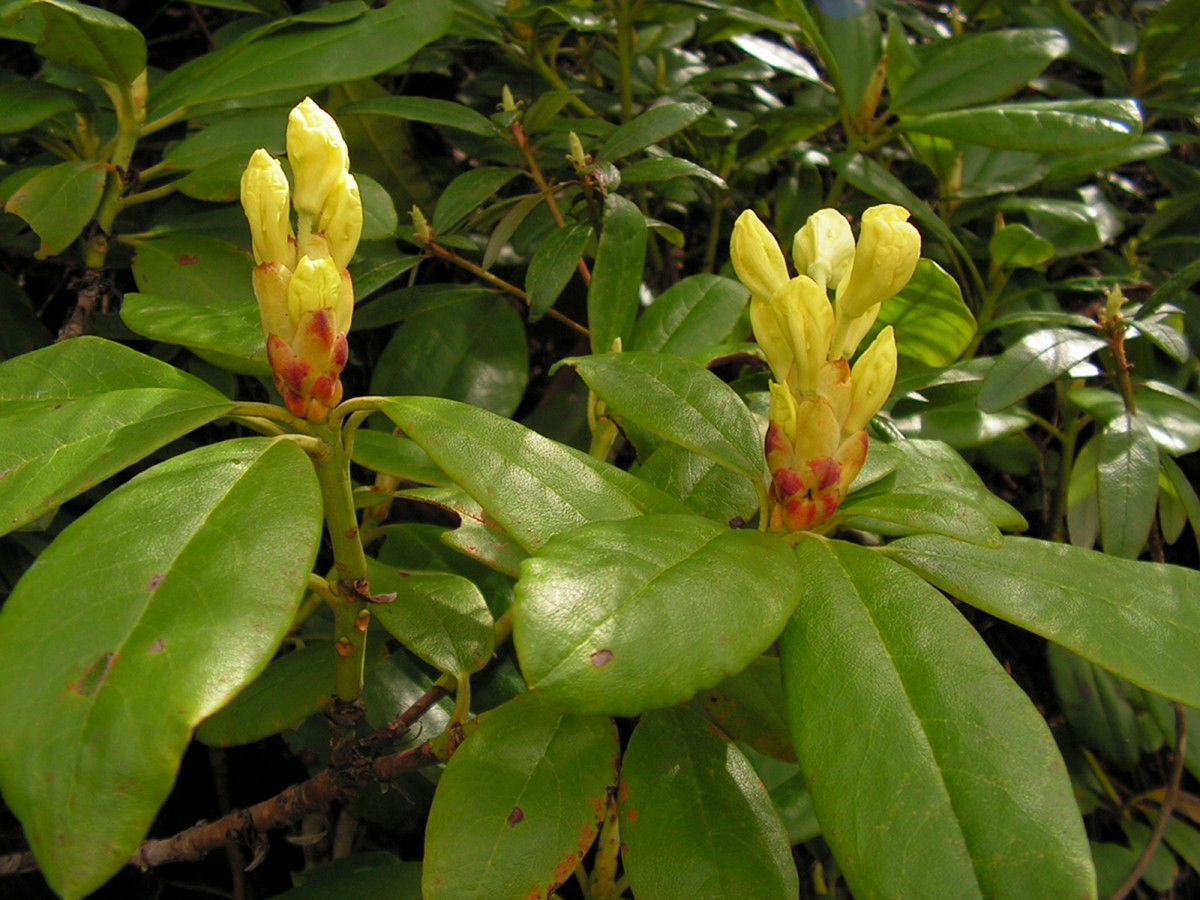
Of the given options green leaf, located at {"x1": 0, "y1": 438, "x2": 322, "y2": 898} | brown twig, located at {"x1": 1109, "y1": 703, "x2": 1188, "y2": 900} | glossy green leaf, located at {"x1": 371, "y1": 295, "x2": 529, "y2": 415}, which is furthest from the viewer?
brown twig, located at {"x1": 1109, "y1": 703, "x2": 1188, "y2": 900}

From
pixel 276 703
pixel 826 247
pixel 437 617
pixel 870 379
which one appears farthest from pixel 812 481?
pixel 276 703

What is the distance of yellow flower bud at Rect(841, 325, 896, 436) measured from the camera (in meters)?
0.70

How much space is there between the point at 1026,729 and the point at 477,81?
4.37 ft

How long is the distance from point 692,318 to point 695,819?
538mm

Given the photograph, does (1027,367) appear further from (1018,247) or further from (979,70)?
(979,70)

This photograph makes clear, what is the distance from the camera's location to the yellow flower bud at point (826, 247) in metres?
0.76

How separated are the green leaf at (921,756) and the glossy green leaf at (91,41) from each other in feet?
2.85

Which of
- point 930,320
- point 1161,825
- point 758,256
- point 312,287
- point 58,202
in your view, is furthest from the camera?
point 1161,825

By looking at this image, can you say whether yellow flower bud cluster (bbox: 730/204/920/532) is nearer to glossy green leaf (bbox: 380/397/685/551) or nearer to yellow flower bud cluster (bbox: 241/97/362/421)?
glossy green leaf (bbox: 380/397/685/551)

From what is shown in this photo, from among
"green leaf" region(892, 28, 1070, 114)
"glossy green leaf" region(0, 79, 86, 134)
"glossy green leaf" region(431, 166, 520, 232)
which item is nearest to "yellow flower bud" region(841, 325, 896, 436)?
"glossy green leaf" region(431, 166, 520, 232)

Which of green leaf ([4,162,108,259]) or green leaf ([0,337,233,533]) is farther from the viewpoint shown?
green leaf ([4,162,108,259])

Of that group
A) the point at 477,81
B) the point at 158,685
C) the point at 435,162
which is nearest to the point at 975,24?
the point at 477,81

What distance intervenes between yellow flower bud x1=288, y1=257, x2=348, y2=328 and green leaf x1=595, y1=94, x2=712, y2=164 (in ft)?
1.72

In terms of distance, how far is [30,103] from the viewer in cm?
102
